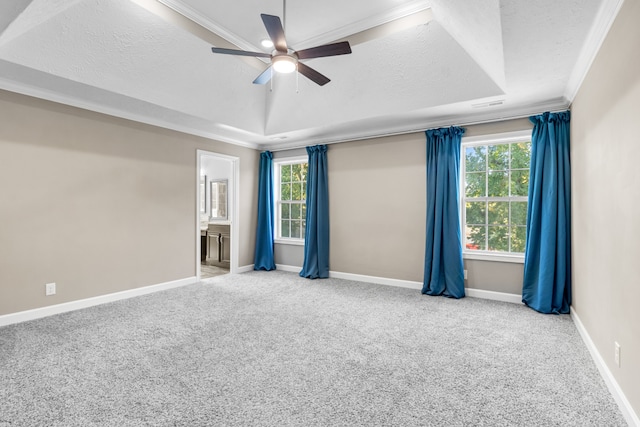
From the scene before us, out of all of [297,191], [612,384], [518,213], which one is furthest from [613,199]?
[297,191]

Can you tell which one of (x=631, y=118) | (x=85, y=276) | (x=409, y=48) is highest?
(x=409, y=48)

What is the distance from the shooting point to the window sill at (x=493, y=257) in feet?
13.7

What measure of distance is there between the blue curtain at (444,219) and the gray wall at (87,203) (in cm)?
373

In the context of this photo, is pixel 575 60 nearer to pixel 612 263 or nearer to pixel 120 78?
pixel 612 263

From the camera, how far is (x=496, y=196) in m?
4.45

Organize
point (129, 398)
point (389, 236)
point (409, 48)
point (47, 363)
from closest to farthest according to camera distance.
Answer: point (129, 398), point (47, 363), point (409, 48), point (389, 236)

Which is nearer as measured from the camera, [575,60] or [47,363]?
[47,363]

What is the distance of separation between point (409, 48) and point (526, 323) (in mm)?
3221

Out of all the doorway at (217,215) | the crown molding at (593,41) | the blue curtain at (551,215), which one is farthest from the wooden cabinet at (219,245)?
the crown molding at (593,41)

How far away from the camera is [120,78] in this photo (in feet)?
11.2

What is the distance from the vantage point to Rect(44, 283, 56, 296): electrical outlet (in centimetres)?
360

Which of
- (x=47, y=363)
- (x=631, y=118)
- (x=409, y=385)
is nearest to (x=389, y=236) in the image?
(x=409, y=385)

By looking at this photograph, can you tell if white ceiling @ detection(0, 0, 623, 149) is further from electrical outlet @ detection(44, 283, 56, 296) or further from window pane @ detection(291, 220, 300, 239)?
window pane @ detection(291, 220, 300, 239)

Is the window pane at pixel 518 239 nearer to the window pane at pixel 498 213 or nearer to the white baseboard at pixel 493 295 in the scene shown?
the window pane at pixel 498 213
